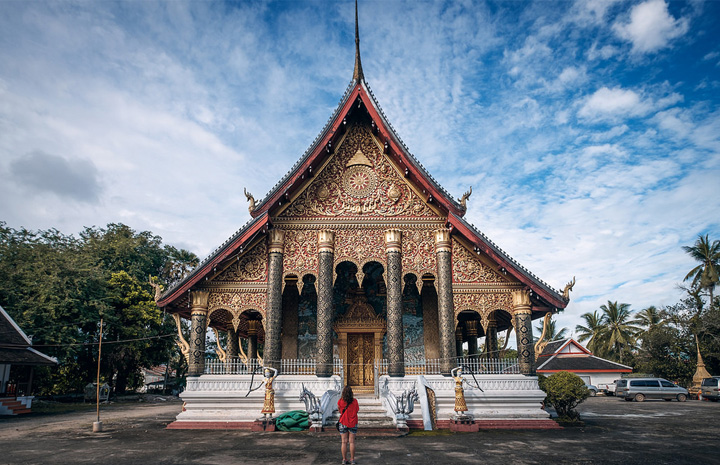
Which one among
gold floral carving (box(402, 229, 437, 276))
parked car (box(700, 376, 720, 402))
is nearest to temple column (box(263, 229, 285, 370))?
gold floral carving (box(402, 229, 437, 276))

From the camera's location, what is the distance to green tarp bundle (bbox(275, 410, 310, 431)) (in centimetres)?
1075

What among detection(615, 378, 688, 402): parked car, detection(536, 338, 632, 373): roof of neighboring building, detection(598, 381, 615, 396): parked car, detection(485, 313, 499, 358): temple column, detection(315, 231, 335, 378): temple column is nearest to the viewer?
detection(315, 231, 335, 378): temple column

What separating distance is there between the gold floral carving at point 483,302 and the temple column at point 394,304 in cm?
173

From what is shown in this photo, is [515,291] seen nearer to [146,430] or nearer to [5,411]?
[146,430]

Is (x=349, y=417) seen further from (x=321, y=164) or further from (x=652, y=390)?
(x=652, y=390)

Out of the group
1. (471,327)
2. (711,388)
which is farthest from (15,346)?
(711,388)

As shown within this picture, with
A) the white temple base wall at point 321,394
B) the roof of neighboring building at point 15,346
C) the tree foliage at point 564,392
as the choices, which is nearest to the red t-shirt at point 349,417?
the white temple base wall at point 321,394

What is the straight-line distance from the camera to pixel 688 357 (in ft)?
100

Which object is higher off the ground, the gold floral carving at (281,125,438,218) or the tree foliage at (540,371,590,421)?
the gold floral carving at (281,125,438,218)

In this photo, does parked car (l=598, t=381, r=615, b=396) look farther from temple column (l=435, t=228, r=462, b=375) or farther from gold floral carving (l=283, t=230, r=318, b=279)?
gold floral carving (l=283, t=230, r=318, b=279)

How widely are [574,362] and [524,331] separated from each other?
1004 inches

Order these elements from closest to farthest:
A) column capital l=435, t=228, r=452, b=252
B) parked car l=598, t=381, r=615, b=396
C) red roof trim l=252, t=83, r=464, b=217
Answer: red roof trim l=252, t=83, r=464, b=217 → column capital l=435, t=228, r=452, b=252 → parked car l=598, t=381, r=615, b=396

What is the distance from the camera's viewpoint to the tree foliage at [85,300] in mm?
21156

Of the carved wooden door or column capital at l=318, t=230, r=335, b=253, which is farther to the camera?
the carved wooden door
